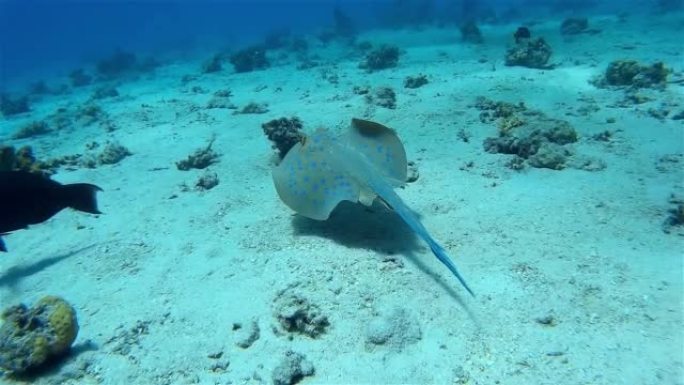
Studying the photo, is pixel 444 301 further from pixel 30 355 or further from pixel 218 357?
pixel 30 355

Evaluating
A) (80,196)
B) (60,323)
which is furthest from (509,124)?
(60,323)

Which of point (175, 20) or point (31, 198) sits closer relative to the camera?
point (31, 198)

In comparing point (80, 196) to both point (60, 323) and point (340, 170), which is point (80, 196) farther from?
point (340, 170)

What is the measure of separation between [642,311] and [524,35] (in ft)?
49.2

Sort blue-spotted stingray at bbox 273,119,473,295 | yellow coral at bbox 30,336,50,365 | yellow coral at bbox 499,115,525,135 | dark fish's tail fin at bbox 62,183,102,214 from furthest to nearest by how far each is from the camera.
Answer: yellow coral at bbox 499,115,525,135 < dark fish's tail fin at bbox 62,183,102,214 < blue-spotted stingray at bbox 273,119,473,295 < yellow coral at bbox 30,336,50,365

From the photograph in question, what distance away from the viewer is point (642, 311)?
386cm

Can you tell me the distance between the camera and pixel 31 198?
201 inches

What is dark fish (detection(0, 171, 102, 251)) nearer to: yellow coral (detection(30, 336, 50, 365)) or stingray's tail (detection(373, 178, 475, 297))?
yellow coral (detection(30, 336, 50, 365))

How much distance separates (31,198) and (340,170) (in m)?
4.28

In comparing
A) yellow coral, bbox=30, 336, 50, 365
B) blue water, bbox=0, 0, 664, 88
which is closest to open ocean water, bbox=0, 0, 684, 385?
yellow coral, bbox=30, 336, 50, 365

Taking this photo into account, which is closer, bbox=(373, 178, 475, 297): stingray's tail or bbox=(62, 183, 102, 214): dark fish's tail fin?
bbox=(373, 178, 475, 297): stingray's tail

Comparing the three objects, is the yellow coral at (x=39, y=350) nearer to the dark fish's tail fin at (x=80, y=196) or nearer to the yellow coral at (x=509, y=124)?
the dark fish's tail fin at (x=80, y=196)

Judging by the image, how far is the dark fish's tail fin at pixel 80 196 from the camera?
529 centimetres

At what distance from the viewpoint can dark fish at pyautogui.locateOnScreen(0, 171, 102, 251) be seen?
4965 millimetres
